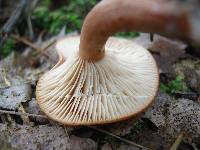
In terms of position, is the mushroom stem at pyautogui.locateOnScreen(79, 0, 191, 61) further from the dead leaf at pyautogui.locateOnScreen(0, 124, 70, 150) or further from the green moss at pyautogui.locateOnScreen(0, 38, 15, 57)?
the green moss at pyautogui.locateOnScreen(0, 38, 15, 57)

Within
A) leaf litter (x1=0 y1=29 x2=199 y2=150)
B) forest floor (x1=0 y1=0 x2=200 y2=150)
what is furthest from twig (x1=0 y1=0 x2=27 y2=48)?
leaf litter (x1=0 y1=29 x2=199 y2=150)

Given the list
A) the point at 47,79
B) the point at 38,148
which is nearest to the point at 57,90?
the point at 47,79

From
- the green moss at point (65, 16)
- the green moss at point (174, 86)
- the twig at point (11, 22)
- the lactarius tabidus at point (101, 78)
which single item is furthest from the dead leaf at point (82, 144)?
the green moss at point (65, 16)

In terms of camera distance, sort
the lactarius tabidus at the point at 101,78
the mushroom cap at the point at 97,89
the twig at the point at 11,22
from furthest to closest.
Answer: the twig at the point at 11,22, the mushroom cap at the point at 97,89, the lactarius tabidus at the point at 101,78

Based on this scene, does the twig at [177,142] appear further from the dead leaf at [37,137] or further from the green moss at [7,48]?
the green moss at [7,48]

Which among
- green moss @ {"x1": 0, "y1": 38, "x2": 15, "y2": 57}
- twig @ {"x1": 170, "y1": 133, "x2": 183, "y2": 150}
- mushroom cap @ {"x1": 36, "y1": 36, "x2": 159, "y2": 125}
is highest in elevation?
green moss @ {"x1": 0, "y1": 38, "x2": 15, "y2": 57}

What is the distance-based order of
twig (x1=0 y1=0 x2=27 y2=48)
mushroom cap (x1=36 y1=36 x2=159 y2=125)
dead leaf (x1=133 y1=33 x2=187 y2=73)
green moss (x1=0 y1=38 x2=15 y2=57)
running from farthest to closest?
green moss (x1=0 y1=38 x2=15 y2=57) < twig (x1=0 y1=0 x2=27 y2=48) < dead leaf (x1=133 y1=33 x2=187 y2=73) < mushroom cap (x1=36 y1=36 x2=159 y2=125)

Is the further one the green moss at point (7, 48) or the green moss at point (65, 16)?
the green moss at point (65, 16)

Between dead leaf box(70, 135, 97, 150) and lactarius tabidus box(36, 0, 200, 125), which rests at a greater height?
lactarius tabidus box(36, 0, 200, 125)
